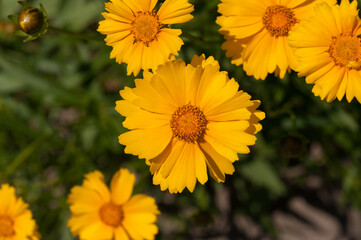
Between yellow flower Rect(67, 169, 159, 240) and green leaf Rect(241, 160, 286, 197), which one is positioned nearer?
yellow flower Rect(67, 169, 159, 240)

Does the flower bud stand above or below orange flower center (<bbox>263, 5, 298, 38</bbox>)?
above

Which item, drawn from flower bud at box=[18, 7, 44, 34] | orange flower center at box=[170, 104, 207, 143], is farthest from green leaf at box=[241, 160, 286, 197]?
flower bud at box=[18, 7, 44, 34]

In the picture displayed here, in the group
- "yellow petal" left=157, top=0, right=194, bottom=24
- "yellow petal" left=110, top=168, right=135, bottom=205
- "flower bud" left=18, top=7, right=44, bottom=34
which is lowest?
"yellow petal" left=110, top=168, right=135, bottom=205

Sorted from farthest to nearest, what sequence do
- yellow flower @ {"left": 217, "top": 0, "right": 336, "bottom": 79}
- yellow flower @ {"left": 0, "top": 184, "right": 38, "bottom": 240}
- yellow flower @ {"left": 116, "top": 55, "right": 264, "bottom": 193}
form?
yellow flower @ {"left": 0, "top": 184, "right": 38, "bottom": 240} → yellow flower @ {"left": 217, "top": 0, "right": 336, "bottom": 79} → yellow flower @ {"left": 116, "top": 55, "right": 264, "bottom": 193}

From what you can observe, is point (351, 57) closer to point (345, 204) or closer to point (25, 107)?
point (345, 204)

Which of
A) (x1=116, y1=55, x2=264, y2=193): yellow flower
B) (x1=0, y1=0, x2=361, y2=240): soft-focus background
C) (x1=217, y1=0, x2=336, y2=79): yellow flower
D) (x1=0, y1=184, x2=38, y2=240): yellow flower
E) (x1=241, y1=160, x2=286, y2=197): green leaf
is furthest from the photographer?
(x1=241, y1=160, x2=286, y2=197): green leaf

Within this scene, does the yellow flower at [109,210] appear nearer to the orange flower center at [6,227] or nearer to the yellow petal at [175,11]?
the orange flower center at [6,227]

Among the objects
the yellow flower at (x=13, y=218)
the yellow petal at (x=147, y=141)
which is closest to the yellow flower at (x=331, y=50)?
the yellow petal at (x=147, y=141)

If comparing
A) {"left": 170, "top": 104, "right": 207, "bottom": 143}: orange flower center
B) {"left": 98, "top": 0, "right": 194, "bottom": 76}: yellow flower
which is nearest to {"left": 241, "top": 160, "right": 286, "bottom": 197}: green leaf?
{"left": 170, "top": 104, "right": 207, "bottom": 143}: orange flower center

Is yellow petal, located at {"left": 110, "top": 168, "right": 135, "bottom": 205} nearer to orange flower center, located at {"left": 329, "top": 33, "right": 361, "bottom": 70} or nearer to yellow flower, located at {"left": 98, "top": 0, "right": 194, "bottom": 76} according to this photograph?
yellow flower, located at {"left": 98, "top": 0, "right": 194, "bottom": 76}
